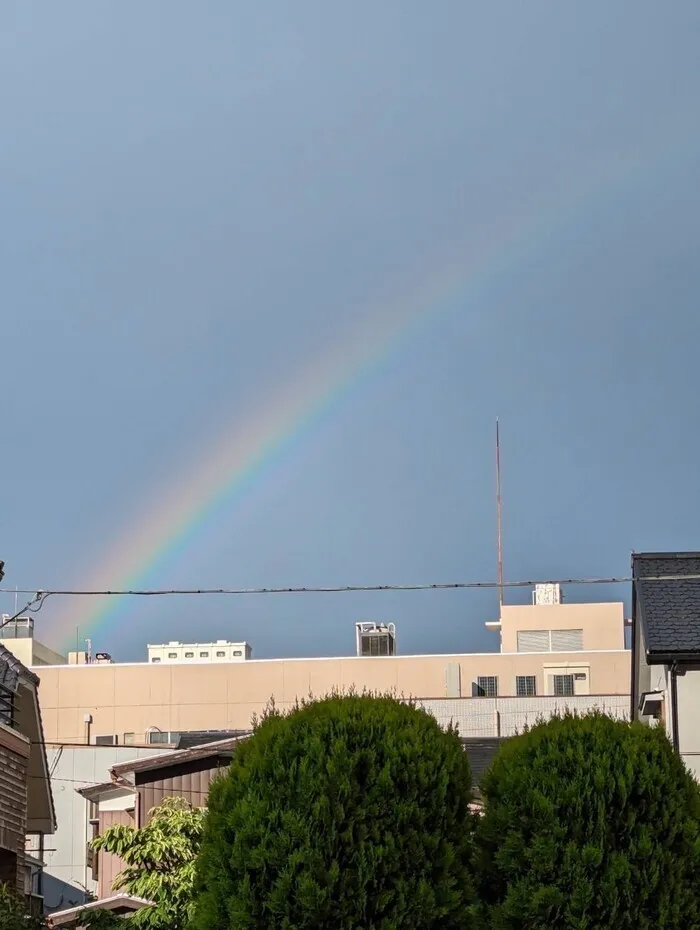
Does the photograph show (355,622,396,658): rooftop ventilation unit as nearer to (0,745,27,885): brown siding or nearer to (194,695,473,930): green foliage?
(0,745,27,885): brown siding

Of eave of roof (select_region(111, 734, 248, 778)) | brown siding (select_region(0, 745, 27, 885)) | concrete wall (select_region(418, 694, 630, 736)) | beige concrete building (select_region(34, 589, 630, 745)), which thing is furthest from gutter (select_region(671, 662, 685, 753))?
beige concrete building (select_region(34, 589, 630, 745))

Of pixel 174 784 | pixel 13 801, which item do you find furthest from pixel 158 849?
pixel 174 784

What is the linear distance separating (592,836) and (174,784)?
22.9 m

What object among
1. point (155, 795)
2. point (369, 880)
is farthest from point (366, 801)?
point (155, 795)

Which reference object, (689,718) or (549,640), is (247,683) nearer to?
(549,640)

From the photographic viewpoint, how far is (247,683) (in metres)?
78.8

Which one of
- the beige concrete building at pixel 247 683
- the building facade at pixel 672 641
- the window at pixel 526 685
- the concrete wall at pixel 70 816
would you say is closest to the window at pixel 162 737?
the beige concrete building at pixel 247 683

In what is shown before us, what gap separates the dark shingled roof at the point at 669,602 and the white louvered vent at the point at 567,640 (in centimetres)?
5567

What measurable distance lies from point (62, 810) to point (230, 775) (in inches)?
1895

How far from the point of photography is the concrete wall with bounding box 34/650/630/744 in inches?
3093

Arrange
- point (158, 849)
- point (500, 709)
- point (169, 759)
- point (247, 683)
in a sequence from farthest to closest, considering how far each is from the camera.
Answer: point (247, 683) → point (500, 709) → point (169, 759) → point (158, 849)

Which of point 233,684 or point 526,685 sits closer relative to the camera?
point 233,684

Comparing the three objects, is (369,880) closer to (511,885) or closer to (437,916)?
(437,916)

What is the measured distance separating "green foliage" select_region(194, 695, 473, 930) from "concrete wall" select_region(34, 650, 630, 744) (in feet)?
215
